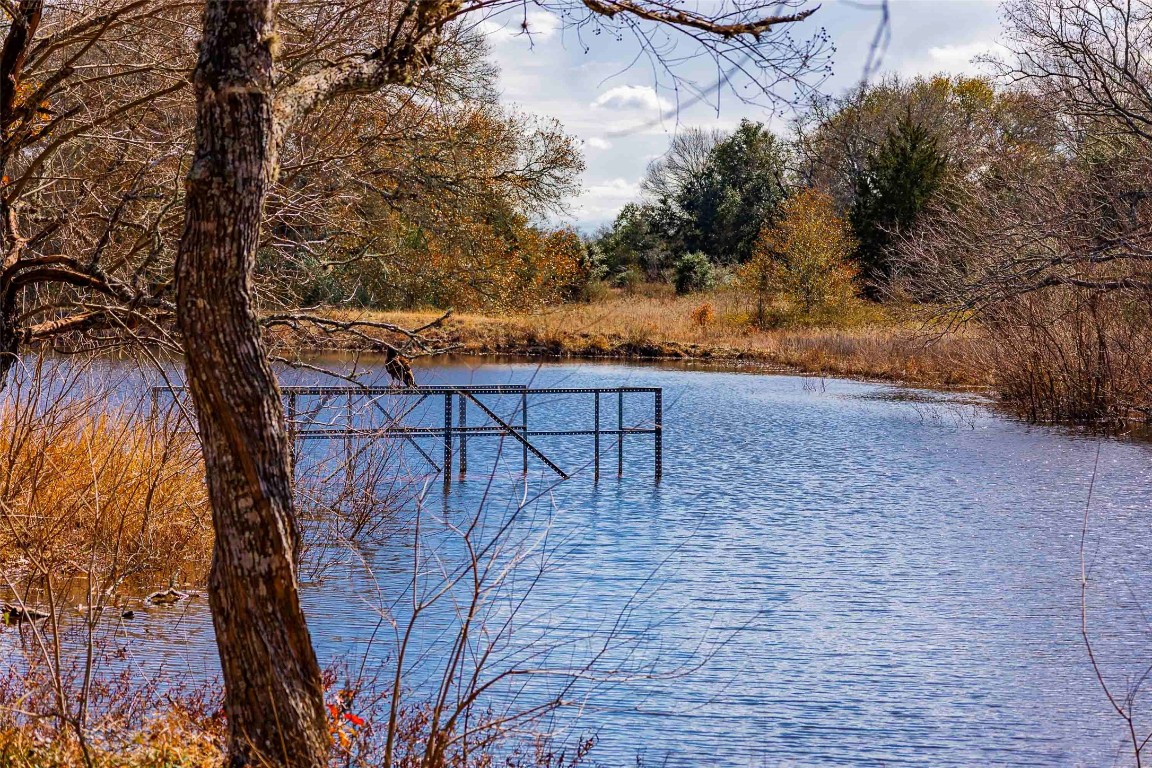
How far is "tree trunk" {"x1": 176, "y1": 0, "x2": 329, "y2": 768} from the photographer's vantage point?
3.75 m

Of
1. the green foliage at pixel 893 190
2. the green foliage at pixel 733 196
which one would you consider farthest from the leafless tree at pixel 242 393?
the green foliage at pixel 733 196

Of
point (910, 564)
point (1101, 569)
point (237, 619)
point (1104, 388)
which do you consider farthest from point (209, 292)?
point (1104, 388)

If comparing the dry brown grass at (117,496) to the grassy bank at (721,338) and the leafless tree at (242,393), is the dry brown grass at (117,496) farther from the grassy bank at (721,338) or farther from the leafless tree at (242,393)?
the grassy bank at (721,338)

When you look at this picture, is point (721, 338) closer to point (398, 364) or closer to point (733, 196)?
point (733, 196)

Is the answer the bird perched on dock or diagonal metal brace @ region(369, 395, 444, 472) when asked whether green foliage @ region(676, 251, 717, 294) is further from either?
the bird perched on dock

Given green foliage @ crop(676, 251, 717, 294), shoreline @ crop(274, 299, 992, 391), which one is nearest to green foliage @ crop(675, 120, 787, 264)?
green foliage @ crop(676, 251, 717, 294)

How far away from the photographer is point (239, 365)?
378cm

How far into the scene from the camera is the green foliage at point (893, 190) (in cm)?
4419

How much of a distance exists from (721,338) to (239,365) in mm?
39884

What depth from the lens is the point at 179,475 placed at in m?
9.73

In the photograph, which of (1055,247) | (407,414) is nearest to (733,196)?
(1055,247)

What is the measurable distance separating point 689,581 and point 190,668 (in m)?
5.12

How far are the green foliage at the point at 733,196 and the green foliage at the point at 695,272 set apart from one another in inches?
110

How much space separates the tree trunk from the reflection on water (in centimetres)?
73
